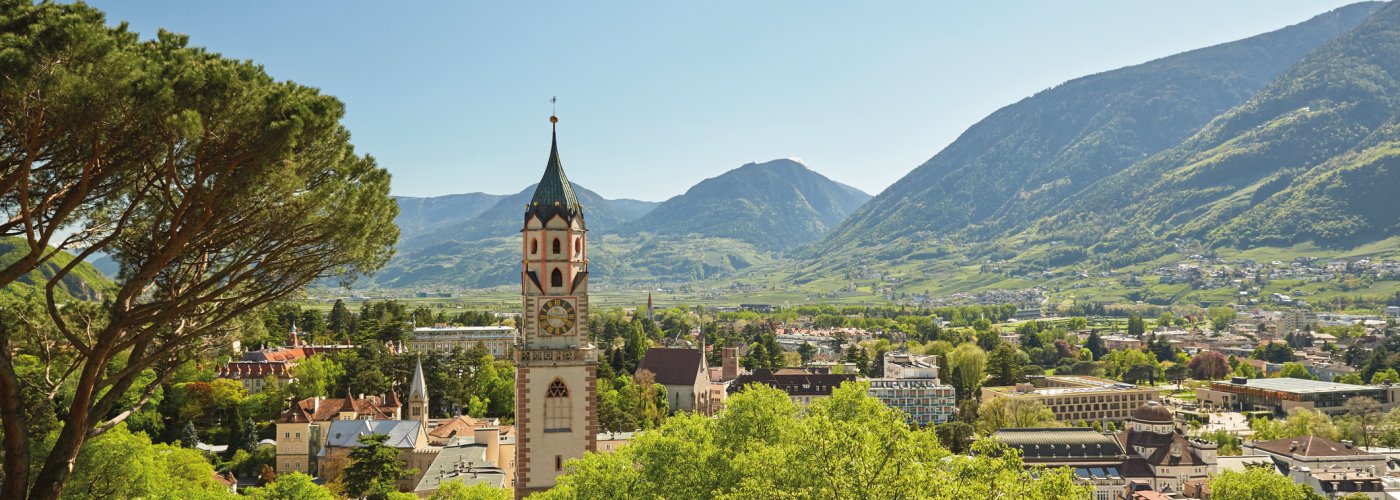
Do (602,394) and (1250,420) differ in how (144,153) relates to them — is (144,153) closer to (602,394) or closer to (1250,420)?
(602,394)

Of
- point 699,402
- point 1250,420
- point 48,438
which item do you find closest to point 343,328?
point 699,402

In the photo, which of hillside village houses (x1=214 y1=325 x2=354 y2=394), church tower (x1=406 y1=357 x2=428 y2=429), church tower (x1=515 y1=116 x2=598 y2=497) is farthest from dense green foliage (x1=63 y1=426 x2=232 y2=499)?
hillside village houses (x1=214 y1=325 x2=354 y2=394)

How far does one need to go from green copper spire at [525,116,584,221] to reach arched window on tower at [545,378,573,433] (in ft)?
17.5

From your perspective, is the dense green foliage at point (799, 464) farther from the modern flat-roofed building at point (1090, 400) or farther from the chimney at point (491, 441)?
the modern flat-roofed building at point (1090, 400)

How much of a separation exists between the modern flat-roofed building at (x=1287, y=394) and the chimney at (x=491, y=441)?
3389 inches

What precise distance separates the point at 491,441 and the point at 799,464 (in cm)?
3360

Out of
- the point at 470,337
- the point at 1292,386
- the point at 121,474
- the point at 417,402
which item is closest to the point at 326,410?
the point at 417,402

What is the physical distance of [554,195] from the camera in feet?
96.6

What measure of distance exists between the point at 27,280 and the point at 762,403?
91326 millimetres

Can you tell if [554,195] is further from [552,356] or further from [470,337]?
Result: [470,337]

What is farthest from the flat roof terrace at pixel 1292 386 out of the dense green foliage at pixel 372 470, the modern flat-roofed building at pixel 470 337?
the dense green foliage at pixel 372 470

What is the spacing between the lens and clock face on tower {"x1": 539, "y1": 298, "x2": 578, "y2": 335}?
29094 millimetres

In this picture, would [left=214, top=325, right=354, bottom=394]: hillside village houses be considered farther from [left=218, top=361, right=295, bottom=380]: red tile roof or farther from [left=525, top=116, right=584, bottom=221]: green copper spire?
[left=525, top=116, right=584, bottom=221]: green copper spire

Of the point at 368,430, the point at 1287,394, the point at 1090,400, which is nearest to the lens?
the point at 368,430
